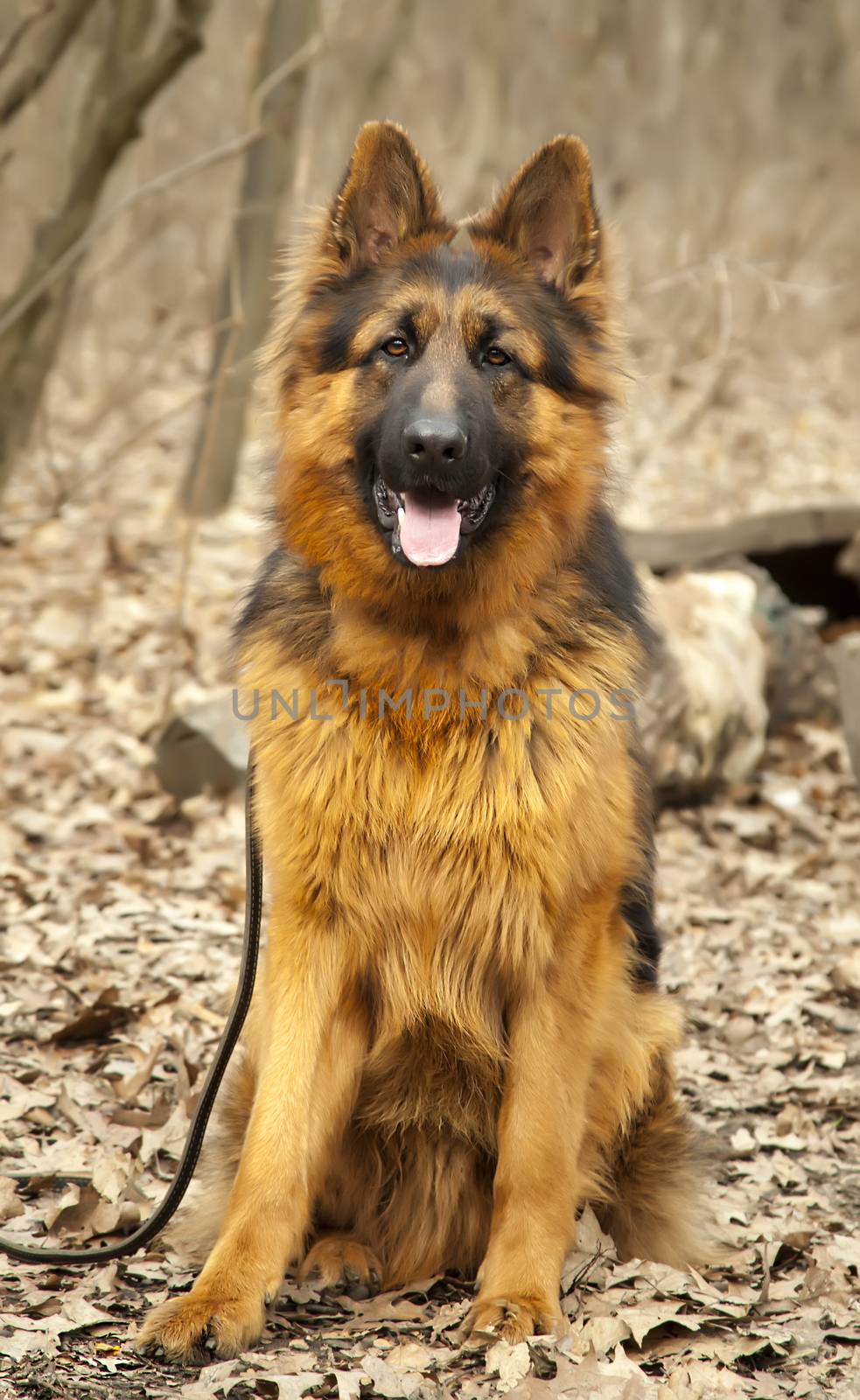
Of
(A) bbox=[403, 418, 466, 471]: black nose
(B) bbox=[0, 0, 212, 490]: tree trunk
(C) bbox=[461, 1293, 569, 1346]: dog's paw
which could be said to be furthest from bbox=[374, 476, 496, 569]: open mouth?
(B) bbox=[0, 0, 212, 490]: tree trunk

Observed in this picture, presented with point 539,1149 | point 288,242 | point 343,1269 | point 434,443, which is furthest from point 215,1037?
point 288,242

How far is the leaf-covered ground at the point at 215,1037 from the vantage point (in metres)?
3.11

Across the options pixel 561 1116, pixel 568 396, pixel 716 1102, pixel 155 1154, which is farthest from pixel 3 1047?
pixel 568 396

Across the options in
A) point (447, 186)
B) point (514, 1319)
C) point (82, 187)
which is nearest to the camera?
point (514, 1319)

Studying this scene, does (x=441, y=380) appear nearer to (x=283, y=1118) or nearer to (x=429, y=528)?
(x=429, y=528)

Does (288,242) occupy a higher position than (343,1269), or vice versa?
(288,242)

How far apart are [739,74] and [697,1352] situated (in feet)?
89.6

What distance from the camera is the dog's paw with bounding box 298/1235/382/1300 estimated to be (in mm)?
3557

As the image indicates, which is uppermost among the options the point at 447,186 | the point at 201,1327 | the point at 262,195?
the point at 447,186

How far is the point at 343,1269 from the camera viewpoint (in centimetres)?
359

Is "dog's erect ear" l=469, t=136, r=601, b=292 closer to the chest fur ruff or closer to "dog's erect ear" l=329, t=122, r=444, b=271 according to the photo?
"dog's erect ear" l=329, t=122, r=444, b=271

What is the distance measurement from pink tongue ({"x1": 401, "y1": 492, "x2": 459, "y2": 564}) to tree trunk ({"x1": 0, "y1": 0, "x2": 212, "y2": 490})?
5.62 meters

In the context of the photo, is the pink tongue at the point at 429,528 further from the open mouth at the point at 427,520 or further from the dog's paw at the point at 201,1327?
the dog's paw at the point at 201,1327

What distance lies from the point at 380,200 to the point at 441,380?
2.15ft
